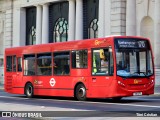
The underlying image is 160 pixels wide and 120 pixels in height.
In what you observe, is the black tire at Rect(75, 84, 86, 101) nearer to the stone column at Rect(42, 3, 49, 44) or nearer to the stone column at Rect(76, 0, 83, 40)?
the stone column at Rect(76, 0, 83, 40)

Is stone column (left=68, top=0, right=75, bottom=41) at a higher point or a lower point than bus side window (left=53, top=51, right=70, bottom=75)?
higher

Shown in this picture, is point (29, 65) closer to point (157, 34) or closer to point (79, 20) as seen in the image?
point (157, 34)

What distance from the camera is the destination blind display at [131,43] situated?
1912 centimetres

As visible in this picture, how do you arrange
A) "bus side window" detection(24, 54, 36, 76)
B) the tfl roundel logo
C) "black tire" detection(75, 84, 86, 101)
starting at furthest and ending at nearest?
"bus side window" detection(24, 54, 36, 76) < the tfl roundel logo < "black tire" detection(75, 84, 86, 101)

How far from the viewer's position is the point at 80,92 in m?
20.9

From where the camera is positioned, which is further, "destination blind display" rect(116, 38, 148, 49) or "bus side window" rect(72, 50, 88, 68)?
"bus side window" rect(72, 50, 88, 68)

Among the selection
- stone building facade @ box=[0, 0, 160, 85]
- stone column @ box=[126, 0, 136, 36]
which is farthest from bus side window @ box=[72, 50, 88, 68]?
stone column @ box=[126, 0, 136, 36]

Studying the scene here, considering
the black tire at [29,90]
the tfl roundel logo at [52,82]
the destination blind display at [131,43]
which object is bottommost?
the black tire at [29,90]

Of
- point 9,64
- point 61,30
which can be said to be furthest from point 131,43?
point 61,30

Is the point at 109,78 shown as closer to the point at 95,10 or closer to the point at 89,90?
the point at 89,90

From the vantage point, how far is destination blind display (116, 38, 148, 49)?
19.1 m

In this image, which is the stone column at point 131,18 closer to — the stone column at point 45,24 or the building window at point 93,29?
the building window at point 93,29

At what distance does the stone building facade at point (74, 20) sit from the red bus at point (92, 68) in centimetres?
1306

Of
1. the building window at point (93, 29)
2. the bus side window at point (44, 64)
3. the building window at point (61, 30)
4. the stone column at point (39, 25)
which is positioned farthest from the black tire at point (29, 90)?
the stone column at point (39, 25)
